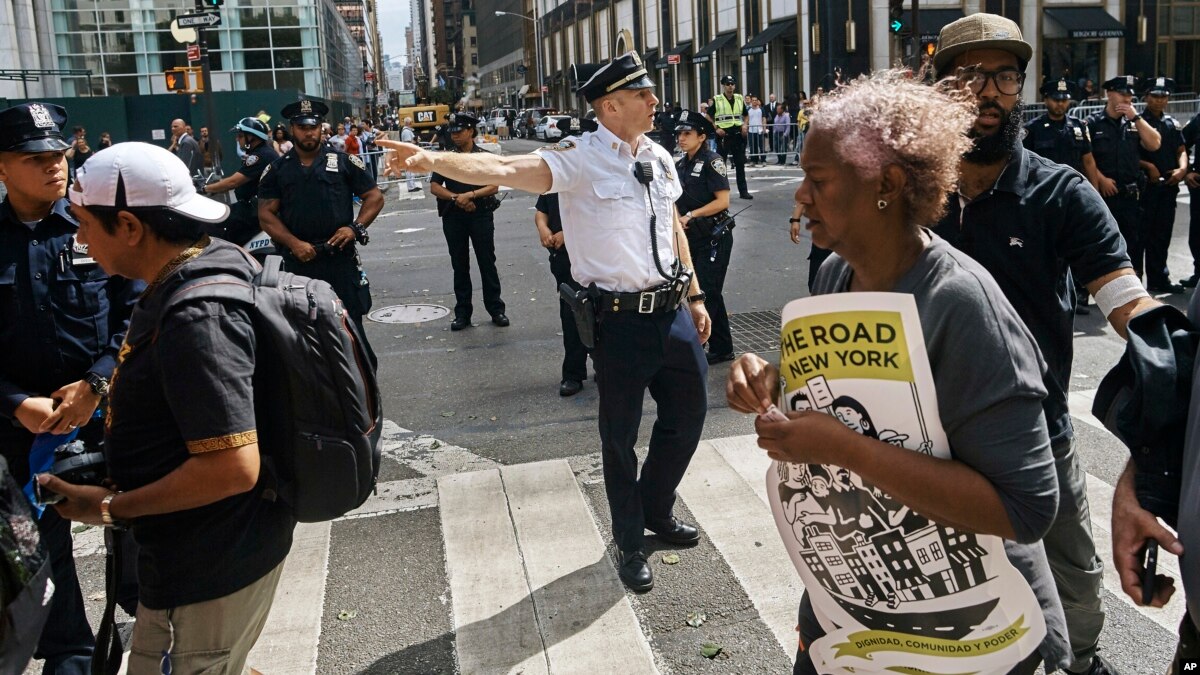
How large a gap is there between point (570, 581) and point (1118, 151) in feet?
25.0

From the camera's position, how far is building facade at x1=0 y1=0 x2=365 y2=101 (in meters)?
37.1

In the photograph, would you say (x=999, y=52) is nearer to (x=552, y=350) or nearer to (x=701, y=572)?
(x=701, y=572)

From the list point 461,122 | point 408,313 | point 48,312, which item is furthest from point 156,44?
point 48,312

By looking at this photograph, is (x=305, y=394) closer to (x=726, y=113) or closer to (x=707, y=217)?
(x=707, y=217)

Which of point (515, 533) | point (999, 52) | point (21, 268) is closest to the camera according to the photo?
point (999, 52)

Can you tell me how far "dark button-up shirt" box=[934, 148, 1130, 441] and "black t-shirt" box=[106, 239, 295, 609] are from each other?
2077mm

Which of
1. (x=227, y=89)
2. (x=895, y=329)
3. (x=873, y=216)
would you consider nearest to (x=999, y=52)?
(x=873, y=216)

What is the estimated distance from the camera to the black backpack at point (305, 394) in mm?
2396

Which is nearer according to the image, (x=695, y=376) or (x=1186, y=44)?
(x=695, y=376)

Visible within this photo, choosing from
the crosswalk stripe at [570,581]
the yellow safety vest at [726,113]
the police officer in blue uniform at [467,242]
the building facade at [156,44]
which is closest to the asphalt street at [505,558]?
the crosswalk stripe at [570,581]

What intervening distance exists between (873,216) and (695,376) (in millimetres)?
2539

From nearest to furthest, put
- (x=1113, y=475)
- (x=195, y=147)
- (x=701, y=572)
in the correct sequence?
(x=701, y=572), (x=1113, y=475), (x=195, y=147)

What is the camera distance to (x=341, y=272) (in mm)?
7297

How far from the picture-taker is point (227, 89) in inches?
1507
